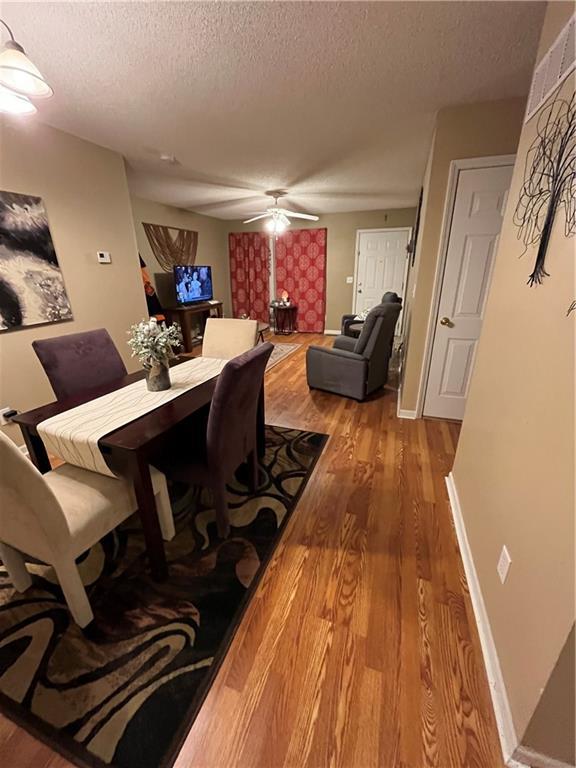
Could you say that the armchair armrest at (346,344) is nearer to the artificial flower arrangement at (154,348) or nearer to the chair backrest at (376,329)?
the chair backrest at (376,329)

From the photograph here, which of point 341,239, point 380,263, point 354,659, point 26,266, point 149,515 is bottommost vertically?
point 354,659

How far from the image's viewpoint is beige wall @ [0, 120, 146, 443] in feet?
7.37

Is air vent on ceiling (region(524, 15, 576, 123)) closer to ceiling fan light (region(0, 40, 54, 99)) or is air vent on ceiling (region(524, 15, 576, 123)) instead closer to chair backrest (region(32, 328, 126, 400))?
ceiling fan light (region(0, 40, 54, 99))

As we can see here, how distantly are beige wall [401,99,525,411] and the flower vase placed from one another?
2176 millimetres

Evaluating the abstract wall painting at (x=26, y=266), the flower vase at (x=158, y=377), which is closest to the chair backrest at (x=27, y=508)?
the flower vase at (x=158, y=377)

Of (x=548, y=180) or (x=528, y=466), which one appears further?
(x=548, y=180)

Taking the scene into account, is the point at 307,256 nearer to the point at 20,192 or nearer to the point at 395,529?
the point at 20,192

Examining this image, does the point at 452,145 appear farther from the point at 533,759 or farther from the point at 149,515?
the point at 533,759

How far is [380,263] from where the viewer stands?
588 cm

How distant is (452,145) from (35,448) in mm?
3297

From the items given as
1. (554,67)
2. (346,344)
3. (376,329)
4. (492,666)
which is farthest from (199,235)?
(492,666)

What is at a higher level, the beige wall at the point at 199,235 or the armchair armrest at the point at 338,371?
the beige wall at the point at 199,235

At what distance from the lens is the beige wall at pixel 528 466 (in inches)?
32.3

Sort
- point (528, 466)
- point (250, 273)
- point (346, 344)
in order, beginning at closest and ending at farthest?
1. point (528, 466)
2. point (346, 344)
3. point (250, 273)
